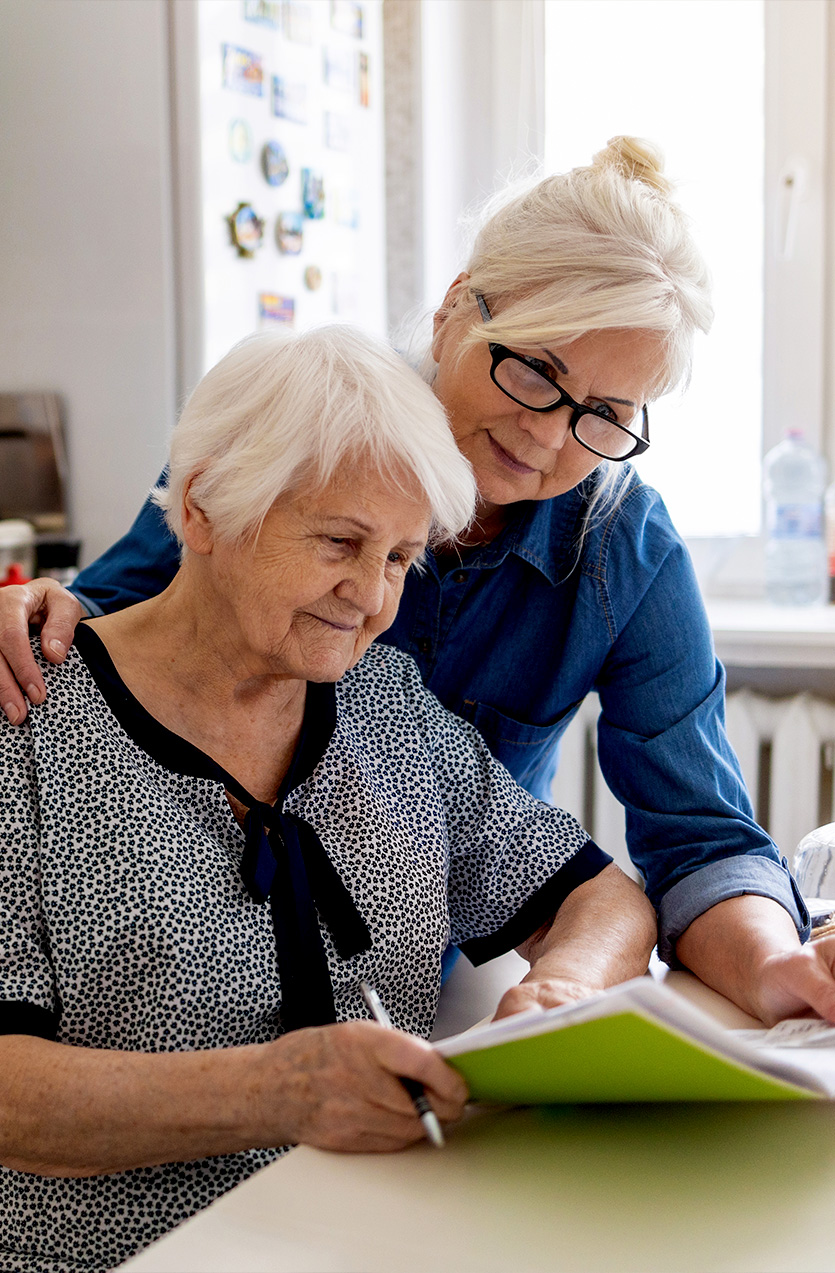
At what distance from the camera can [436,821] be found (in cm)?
115

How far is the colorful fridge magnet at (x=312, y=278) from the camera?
244cm

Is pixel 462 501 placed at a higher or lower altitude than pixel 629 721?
higher

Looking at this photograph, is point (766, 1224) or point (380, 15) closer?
point (766, 1224)

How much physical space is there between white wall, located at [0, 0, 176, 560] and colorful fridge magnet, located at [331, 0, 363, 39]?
1.40 ft

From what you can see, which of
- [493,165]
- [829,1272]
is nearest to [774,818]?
[493,165]

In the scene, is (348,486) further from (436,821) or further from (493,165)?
(493,165)

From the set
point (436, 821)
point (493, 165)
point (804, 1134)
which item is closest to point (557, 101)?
point (493, 165)

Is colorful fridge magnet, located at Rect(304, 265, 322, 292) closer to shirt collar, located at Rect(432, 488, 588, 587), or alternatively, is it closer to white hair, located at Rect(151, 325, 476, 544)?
shirt collar, located at Rect(432, 488, 588, 587)

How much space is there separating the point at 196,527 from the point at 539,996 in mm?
493

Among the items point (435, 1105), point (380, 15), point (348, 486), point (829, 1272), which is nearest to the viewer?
point (829, 1272)

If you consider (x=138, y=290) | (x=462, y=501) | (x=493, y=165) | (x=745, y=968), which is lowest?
(x=745, y=968)

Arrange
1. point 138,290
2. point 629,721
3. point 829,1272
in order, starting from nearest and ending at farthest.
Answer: point 829,1272
point 629,721
point 138,290

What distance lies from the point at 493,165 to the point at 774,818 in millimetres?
1540

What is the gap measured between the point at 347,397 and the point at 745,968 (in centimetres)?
61
